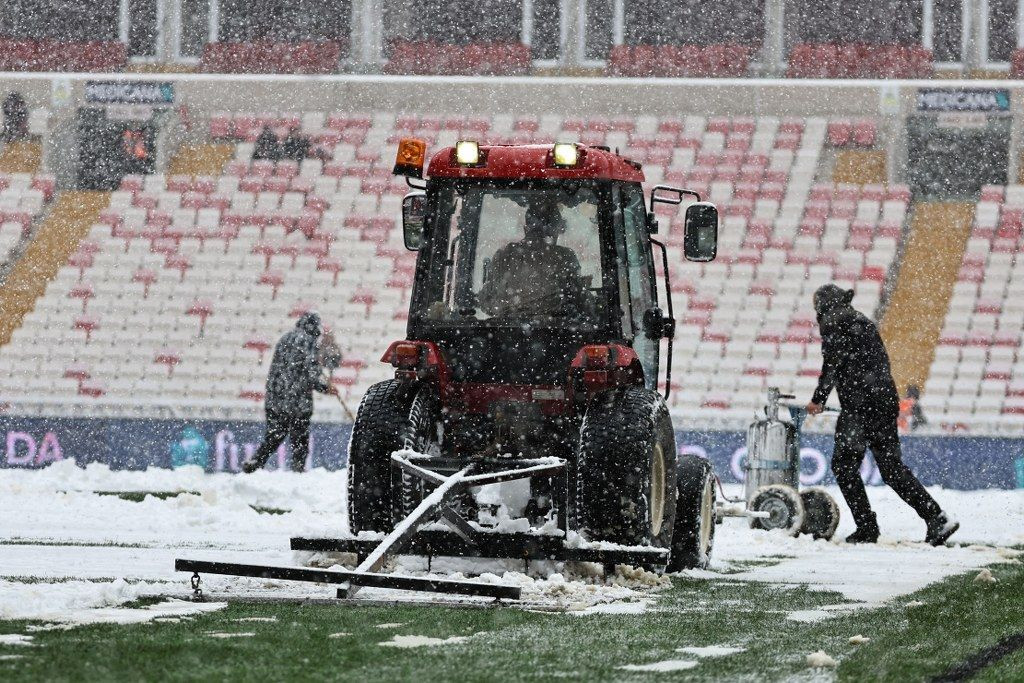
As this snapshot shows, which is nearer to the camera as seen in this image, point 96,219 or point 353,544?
point 353,544

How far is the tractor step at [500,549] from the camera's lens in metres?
6.56

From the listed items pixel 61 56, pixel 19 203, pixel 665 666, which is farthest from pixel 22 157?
pixel 665 666

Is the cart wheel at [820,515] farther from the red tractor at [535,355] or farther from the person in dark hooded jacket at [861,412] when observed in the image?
the red tractor at [535,355]

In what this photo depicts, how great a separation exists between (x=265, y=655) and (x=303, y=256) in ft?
62.6

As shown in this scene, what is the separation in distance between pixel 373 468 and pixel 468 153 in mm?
1481

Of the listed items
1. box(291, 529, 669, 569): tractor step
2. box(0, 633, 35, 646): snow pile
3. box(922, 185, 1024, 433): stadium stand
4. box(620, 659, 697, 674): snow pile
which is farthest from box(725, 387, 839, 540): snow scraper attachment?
box(922, 185, 1024, 433): stadium stand

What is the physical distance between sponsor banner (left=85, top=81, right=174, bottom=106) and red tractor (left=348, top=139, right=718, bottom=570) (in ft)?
61.0

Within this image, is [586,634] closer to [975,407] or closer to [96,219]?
[975,407]

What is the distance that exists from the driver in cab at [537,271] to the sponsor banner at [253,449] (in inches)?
336

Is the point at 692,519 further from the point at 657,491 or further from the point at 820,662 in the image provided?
the point at 820,662

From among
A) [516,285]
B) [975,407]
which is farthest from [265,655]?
[975,407]

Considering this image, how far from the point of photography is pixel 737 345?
21000 mm

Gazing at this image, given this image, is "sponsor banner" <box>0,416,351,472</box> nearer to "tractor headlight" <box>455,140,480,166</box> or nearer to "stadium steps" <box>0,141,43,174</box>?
"stadium steps" <box>0,141,43,174</box>

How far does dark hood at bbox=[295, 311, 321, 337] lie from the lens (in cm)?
1520
